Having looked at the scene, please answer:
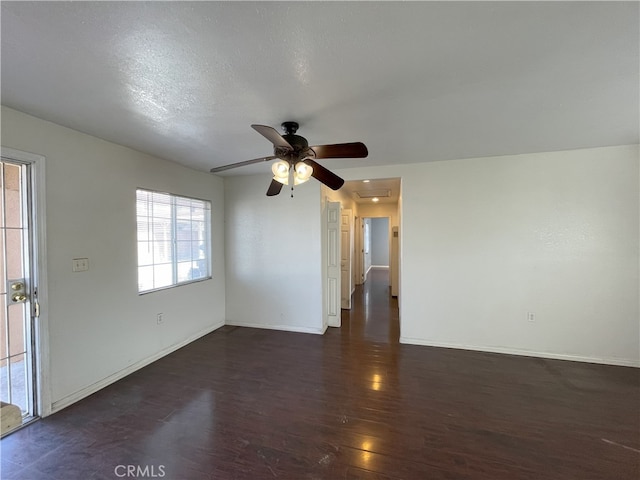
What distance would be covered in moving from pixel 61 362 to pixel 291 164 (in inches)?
104

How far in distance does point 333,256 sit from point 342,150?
8.87 ft

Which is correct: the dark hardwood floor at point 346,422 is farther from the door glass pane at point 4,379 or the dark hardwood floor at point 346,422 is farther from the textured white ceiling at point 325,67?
the textured white ceiling at point 325,67

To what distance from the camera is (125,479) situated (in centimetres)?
168

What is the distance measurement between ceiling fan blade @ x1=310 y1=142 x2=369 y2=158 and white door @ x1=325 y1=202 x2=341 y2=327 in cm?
241

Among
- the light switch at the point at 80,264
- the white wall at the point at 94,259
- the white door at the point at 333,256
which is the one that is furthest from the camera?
the white door at the point at 333,256

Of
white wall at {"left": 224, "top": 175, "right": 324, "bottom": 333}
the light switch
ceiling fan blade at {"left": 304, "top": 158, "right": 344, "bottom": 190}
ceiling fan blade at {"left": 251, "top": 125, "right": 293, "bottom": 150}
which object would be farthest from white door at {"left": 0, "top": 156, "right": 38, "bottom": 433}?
white wall at {"left": 224, "top": 175, "right": 324, "bottom": 333}

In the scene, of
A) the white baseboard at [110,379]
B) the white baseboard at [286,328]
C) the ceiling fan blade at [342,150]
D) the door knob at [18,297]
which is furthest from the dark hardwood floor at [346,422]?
the ceiling fan blade at [342,150]

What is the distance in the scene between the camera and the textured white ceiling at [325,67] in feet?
3.95

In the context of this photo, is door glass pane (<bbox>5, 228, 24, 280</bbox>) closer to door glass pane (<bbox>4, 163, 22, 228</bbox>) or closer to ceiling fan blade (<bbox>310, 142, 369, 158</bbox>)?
door glass pane (<bbox>4, 163, 22, 228</bbox>)

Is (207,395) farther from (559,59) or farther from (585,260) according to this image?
(585,260)

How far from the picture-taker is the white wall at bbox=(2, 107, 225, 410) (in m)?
2.31

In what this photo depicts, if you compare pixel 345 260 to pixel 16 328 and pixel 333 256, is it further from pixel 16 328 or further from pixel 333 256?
pixel 16 328

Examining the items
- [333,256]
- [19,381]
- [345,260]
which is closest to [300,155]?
[333,256]

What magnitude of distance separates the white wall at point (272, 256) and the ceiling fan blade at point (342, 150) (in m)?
1.99
